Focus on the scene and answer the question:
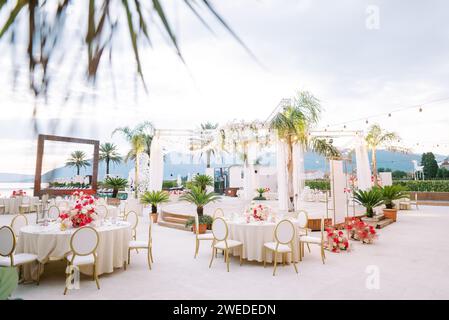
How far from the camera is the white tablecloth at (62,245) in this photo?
4.01 metres

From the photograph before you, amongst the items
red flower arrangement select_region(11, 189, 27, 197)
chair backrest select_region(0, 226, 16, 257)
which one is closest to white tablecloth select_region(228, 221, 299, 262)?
chair backrest select_region(0, 226, 16, 257)

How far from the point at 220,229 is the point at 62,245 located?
246cm

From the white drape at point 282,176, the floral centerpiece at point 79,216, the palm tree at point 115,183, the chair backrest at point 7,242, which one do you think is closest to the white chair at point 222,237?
the floral centerpiece at point 79,216

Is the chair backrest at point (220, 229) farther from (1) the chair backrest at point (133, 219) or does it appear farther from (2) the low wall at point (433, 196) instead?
(2) the low wall at point (433, 196)

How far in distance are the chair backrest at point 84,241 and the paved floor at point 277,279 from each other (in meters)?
0.50

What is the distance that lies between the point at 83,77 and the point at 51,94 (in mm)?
76

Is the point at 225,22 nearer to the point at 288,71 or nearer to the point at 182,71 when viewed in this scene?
the point at 182,71

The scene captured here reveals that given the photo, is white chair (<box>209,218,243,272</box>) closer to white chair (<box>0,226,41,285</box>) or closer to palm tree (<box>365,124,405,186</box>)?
white chair (<box>0,226,41,285</box>)

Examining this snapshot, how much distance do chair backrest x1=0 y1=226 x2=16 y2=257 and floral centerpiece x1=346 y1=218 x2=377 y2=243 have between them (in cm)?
650

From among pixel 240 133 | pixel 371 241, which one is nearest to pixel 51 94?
pixel 371 241

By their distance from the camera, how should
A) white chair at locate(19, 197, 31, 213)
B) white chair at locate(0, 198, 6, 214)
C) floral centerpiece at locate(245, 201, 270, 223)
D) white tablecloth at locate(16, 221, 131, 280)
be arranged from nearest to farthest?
white tablecloth at locate(16, 221, 131, 280)
floral centerpiece at locate(245, 201, 270, 223)
white chair at locate(0, 198, 6, 214)
white chair at locate(19, 197, 31, 213)

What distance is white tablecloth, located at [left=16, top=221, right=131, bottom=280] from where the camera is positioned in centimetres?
401

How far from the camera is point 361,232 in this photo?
6250mm
